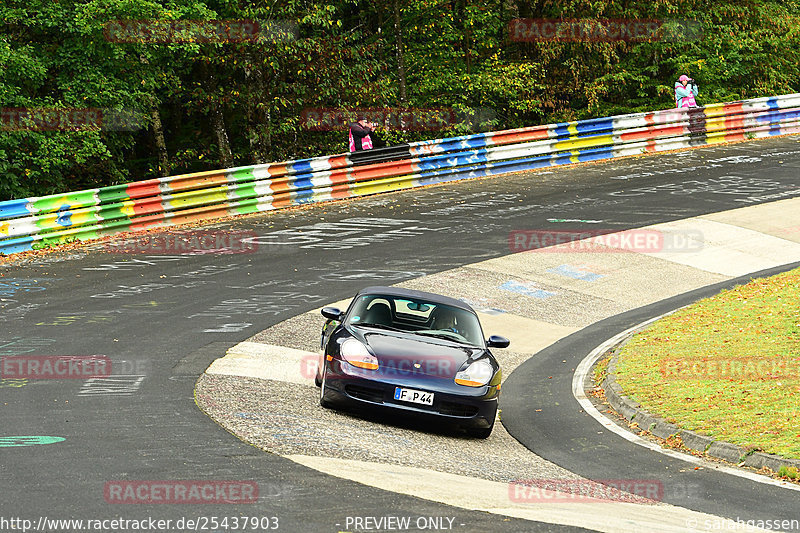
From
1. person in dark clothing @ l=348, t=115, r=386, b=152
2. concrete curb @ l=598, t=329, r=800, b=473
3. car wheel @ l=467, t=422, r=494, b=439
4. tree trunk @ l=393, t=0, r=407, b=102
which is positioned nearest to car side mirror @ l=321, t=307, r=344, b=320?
car wheel @ l=467, t=422, r=494, b=439

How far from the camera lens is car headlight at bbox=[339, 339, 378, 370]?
33.7ft

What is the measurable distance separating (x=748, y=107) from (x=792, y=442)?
24328 millimetres

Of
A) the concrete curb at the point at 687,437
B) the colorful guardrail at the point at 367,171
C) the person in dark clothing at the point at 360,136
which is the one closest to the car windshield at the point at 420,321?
the concrete curb at the point at 687,437

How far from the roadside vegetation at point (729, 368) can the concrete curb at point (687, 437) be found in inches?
4.1

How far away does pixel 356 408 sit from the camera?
406 inches

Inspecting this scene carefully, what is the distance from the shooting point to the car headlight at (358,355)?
10.3 meters

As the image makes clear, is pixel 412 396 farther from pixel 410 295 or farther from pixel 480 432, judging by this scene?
pixel 410 295

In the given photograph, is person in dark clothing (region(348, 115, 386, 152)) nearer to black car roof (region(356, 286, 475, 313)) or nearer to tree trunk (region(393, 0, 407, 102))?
tree trunk (region(393, 0, 407, 102))

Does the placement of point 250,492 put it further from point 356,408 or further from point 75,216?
point 75,216

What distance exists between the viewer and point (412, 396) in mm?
10125

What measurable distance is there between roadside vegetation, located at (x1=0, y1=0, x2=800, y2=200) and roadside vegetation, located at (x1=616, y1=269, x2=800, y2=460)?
13.3 meters

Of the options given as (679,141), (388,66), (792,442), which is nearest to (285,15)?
(388,66)

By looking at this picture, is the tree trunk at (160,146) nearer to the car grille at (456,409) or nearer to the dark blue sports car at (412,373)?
the dark blue sports car at (412,373)

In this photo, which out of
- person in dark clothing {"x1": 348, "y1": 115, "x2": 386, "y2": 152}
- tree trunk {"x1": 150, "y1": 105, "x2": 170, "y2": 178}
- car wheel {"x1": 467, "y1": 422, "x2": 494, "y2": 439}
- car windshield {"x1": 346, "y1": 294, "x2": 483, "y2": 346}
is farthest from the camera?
tree trunk {"x1": 150, "y1": 105, "x2": 170, "y2": 178}
